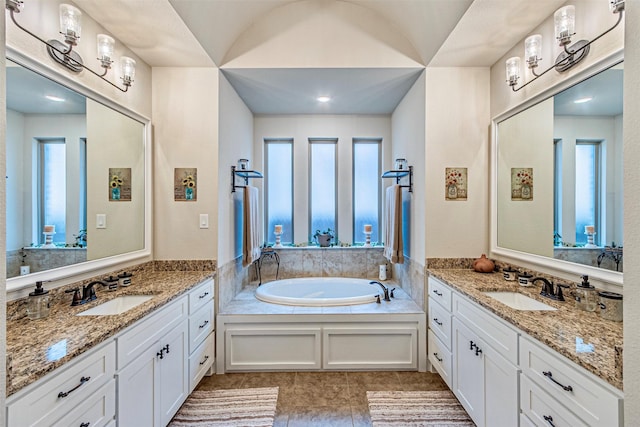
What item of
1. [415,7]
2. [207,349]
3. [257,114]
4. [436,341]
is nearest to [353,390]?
[436,341]

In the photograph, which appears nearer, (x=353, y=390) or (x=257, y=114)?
(x=353, y=390)

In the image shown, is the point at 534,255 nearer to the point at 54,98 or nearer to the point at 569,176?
the point at 569,176

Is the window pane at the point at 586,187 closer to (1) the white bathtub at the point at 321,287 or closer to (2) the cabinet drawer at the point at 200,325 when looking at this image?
(1) the white bathtub at the point at 321,287

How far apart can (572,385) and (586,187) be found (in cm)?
115

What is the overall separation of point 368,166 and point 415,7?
77.1 inches

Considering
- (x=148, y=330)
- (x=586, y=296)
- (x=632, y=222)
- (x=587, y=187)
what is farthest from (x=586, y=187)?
(x=148, y=330)

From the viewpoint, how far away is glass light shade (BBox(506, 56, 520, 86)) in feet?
6.79

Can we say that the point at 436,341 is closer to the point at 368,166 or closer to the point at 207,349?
the point at 207,349

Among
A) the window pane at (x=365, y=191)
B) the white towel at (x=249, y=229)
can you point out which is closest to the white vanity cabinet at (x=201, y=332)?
the white towel at (x=249, y=229)

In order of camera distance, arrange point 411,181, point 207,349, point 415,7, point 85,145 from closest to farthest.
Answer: point 85,145 → point 415,7 → point 207,349 → point 411,181

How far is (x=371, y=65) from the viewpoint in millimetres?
2492

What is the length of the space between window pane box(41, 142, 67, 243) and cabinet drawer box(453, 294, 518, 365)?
2.48 metres

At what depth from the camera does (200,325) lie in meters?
2.23

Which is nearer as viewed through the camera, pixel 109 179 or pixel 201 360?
pixel 109 179
